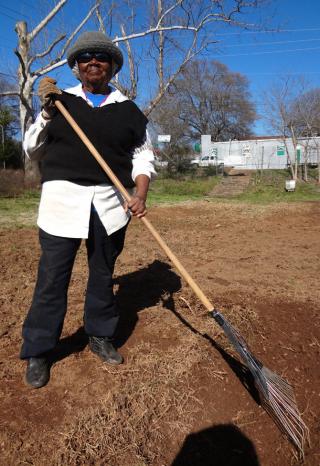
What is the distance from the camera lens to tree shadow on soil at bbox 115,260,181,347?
2.90 meters

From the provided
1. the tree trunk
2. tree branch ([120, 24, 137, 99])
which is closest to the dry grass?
the tree trunk

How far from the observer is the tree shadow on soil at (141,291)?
2.90 m

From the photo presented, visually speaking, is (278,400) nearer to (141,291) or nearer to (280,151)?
(141,291)

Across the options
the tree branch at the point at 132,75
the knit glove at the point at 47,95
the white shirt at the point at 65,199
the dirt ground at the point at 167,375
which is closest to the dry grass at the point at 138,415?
the dirt ground at the point at 167,375

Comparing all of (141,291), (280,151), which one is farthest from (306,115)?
(141,291)

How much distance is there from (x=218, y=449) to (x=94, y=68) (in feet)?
6.55

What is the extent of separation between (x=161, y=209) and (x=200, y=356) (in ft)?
24.0

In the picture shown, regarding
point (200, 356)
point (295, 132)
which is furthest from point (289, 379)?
point (295, 132)

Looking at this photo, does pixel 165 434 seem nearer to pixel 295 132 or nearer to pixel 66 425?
pixel 66 425

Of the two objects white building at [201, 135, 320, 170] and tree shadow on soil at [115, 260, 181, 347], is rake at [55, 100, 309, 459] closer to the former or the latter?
tree shadow on soil at [115, 260, 181, 347]

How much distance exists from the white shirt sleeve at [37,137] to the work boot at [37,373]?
1138 millimetres

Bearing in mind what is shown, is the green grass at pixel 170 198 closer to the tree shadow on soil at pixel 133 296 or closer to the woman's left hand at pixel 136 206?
the tree shadow on soil at pixel 133 296

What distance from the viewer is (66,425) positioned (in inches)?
74.0

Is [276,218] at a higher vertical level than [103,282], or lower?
lower
